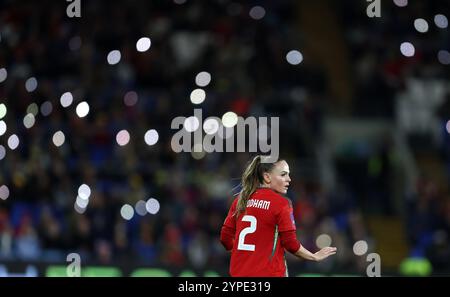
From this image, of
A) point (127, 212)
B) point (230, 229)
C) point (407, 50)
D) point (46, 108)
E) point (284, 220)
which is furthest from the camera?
point (407, 50)

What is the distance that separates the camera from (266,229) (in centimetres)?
738

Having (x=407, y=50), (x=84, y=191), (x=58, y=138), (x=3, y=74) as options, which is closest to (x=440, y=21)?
(x=407, y=50)

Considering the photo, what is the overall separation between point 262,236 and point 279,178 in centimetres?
43

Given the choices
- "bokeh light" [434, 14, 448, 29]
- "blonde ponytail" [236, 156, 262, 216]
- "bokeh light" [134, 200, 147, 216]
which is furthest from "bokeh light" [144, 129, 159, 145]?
"blonde ponytail" [236, 156, 262, 216]

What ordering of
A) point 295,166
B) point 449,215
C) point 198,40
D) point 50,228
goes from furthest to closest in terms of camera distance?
point 198,40, point 295,166, point 449,215, point 50,228

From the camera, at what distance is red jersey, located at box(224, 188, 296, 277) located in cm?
734

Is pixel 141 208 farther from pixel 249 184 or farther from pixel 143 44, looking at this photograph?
pixel 249 184

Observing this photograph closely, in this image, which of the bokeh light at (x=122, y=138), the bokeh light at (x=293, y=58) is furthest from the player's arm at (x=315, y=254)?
the bokeh light at (x=293, y=58)

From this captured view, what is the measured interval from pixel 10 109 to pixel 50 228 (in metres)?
2.79

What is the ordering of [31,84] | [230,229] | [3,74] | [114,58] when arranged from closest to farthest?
[230,229], [3,74], [31,84], [114,58]

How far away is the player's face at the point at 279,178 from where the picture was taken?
7.49m
